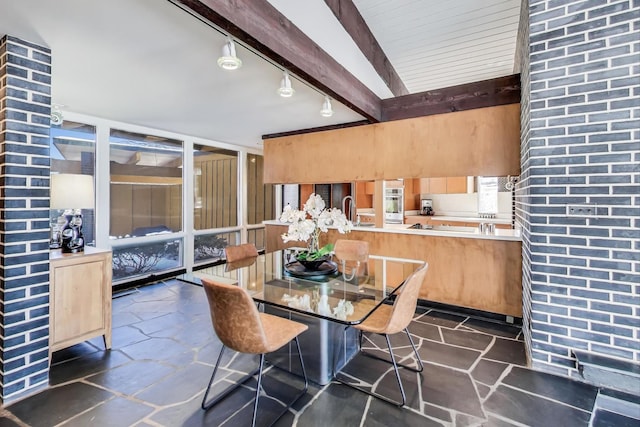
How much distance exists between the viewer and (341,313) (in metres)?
1.77

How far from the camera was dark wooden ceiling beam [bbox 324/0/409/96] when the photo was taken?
9.35 feet

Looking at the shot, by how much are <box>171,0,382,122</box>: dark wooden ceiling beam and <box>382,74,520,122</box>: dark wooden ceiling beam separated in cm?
90

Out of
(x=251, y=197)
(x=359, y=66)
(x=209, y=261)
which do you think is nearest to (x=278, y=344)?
(x=359, y=66)

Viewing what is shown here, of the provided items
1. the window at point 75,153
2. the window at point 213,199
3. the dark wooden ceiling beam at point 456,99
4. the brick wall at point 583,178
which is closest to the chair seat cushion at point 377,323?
the brick wall at point 583,178

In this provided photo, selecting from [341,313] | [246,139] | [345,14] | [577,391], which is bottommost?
[577,391]

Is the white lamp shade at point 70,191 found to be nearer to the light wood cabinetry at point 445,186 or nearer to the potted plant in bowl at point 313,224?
the potted plant in bowl at point 313,224

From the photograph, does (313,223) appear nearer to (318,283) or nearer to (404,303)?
(318,283)

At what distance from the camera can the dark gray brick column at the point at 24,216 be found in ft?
6.34

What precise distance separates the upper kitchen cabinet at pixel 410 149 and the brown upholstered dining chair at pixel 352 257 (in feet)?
3.80

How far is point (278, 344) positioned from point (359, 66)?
113 inches

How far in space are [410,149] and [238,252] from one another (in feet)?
7.98

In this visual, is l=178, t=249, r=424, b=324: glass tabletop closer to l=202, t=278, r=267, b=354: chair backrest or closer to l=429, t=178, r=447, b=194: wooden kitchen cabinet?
l=202, t=278, r=267, b=354: chair backrest

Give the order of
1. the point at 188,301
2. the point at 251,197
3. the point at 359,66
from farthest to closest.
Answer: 1. the point at 251,197
2. the point at 188,301
3. the point at 359,66

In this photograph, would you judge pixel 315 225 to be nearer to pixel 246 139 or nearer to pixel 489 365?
pixel 489 365
